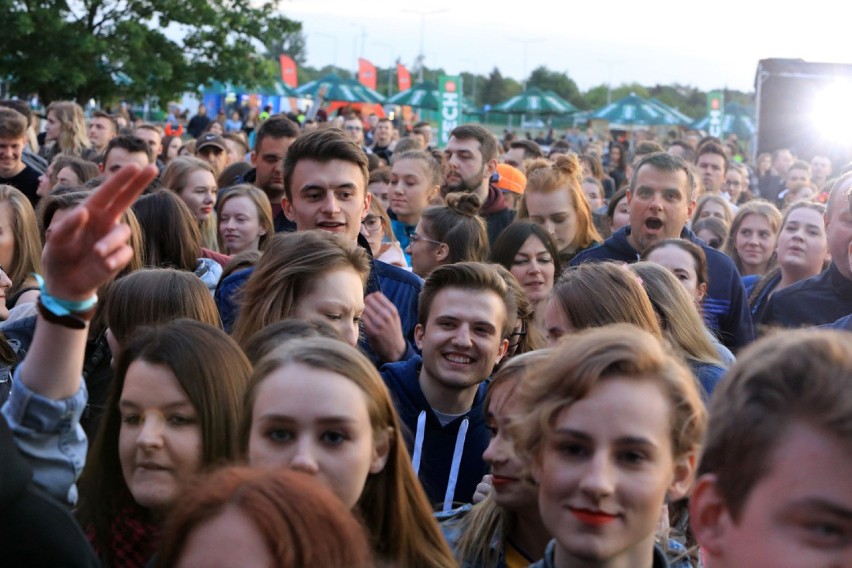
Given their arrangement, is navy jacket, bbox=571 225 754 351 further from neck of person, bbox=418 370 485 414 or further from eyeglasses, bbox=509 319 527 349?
neck of person, bbox=418 370 485 414

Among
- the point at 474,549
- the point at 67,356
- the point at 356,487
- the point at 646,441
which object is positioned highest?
the point at 67,356

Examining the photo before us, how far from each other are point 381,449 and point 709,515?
123 cm

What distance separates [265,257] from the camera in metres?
4.71

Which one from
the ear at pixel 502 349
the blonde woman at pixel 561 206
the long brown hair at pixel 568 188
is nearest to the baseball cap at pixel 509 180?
the long brown hair at pixel 568 188

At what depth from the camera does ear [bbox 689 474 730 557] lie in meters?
2.17

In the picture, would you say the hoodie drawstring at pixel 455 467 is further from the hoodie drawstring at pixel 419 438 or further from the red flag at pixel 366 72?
the red flag at pixel 366 72

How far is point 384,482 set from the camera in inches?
127

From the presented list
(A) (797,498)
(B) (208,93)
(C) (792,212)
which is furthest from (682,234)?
(B) (208,93)

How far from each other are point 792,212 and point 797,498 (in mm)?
6071

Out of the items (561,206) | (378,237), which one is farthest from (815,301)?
(378,237)

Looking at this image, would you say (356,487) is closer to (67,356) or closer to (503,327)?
(67,356)

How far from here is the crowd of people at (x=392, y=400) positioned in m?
2.14

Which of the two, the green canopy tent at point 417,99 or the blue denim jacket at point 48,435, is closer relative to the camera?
the blue denim jacket at point 48,435

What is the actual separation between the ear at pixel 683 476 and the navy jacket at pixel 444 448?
153 cm
